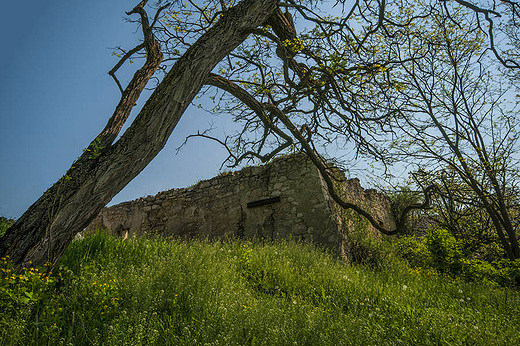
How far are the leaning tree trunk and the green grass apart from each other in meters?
0.48

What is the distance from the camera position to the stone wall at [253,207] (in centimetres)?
808

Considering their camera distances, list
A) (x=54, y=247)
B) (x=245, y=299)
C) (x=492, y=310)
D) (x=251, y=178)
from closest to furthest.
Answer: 1. (x=54, y=247)
2. (x=245, y=299)
3. (x=492, y=310)
4. (x=251, y=178)

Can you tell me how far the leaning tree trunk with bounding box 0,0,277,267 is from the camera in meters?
3.08

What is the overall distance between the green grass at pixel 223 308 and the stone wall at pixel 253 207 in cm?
291

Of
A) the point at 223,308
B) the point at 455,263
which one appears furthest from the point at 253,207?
the point at 223,308

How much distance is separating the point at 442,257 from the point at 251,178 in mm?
5340

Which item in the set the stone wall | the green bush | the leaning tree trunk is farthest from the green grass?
the stone wall

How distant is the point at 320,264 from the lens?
18.7 feet

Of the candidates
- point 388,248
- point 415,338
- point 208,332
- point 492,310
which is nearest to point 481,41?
point 388,248

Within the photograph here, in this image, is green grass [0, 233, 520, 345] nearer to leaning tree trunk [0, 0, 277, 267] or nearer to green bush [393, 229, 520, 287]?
leaning tree trunk [0, 0, 277, 267]

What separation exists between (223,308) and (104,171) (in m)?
1.90

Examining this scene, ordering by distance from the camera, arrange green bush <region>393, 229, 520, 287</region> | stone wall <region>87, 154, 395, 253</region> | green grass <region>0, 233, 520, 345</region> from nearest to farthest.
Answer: green grass <region>0, 233, 520, 345</region>
green bush <region>393, 229, 520, 287</region>
stone wall <region>87, 154, 395, 253</region>

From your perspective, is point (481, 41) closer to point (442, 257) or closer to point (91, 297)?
point (442, 257)

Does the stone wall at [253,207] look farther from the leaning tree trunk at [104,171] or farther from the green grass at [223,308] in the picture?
the leaning tree trunk at [104,171]
